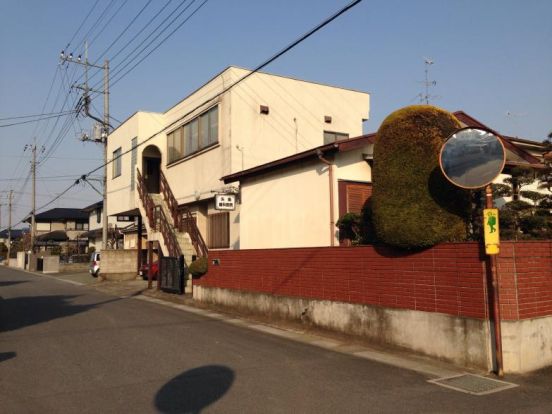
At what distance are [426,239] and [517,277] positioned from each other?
1.54 meters

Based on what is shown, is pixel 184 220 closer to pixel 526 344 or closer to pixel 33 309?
pixel 33 309

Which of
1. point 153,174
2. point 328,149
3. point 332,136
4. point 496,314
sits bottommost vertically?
point 496,314

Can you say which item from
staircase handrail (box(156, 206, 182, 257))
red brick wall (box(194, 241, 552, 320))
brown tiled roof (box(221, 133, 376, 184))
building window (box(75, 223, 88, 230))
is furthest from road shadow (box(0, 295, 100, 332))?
building window (box(75, 223, 88, 230))

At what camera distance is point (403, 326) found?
9.02m

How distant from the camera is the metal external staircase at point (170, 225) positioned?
20.5 metres

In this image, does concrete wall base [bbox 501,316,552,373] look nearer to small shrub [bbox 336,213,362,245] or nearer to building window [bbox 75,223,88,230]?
small shrub [bbox 336,213,362,245]

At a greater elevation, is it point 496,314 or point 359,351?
point 496,314

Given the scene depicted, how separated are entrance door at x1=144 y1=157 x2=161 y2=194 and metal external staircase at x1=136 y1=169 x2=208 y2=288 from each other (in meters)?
2.26

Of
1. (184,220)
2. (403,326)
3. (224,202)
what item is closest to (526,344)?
(403,326)

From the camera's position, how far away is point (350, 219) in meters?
12.7

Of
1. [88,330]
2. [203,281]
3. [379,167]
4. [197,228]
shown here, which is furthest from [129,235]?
[379,167]

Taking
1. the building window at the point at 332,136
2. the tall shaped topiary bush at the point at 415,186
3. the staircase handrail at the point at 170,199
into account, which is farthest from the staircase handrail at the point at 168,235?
the tall shaped topiary bush at the point at 415,186

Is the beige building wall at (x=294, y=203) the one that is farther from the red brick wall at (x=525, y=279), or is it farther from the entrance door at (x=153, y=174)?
the entrance door at (x=153, y=174)

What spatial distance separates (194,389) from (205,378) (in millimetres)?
616
